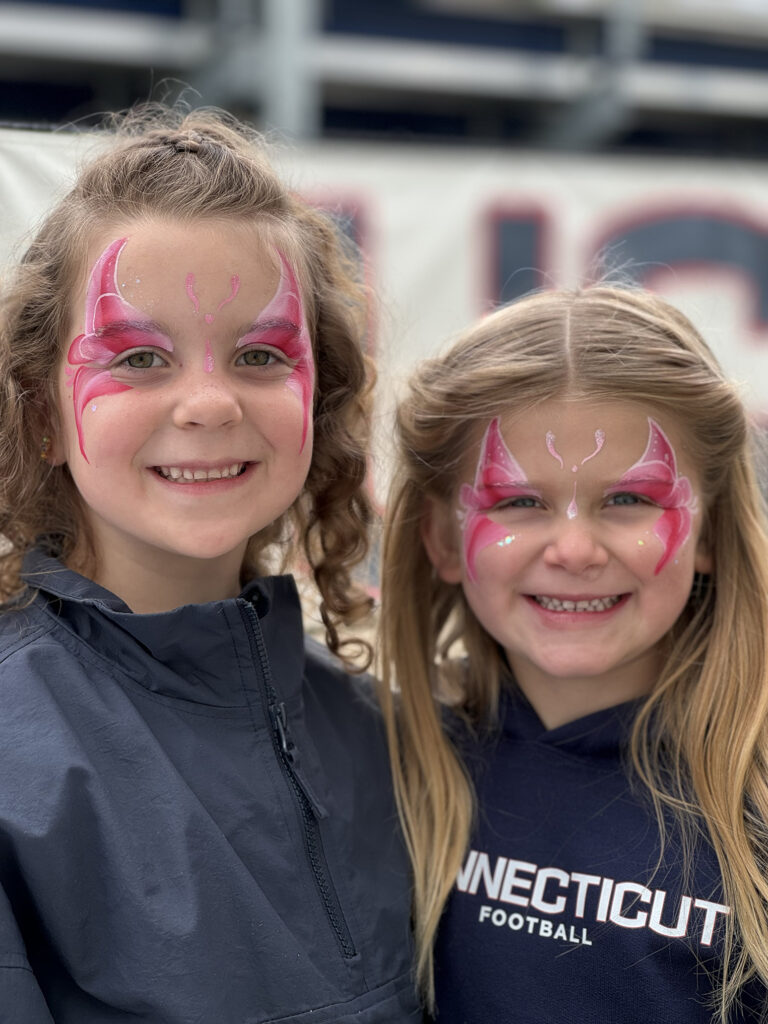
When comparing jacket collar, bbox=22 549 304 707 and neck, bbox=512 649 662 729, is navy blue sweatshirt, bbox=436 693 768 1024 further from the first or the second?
jacket collar, bbox=22 549 304 707

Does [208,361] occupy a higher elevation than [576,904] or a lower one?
higher

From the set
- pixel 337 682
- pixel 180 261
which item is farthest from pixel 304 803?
pixel 180 261

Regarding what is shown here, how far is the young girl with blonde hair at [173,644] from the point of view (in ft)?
4.77

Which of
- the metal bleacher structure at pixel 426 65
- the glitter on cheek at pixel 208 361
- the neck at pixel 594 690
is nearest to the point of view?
the glitter on cheek at pixel 208 361

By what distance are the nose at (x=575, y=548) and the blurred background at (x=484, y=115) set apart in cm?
183

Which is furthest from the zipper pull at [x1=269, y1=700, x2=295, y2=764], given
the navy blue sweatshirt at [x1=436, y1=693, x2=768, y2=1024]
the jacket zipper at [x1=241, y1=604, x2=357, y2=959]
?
the navy blue sweatshirt at [x1=436, y1=693, x2=768, y2=1024]

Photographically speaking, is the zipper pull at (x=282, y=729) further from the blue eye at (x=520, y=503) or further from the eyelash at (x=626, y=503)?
the eyelash at (x=626, y=503)

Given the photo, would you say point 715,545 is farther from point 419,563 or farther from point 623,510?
point 419,563

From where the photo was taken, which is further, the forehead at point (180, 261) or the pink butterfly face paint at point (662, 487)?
the pink butterfly face paint at point (662, 487)

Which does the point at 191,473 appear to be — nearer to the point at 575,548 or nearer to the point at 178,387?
the point at 178,387

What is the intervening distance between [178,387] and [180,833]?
0.60m

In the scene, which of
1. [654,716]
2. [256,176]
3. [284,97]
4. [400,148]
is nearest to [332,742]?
[654,716]

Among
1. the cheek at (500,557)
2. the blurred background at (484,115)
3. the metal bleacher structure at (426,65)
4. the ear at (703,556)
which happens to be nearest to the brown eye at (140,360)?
the cheek at (500,557)

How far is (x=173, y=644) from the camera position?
5.30ft
